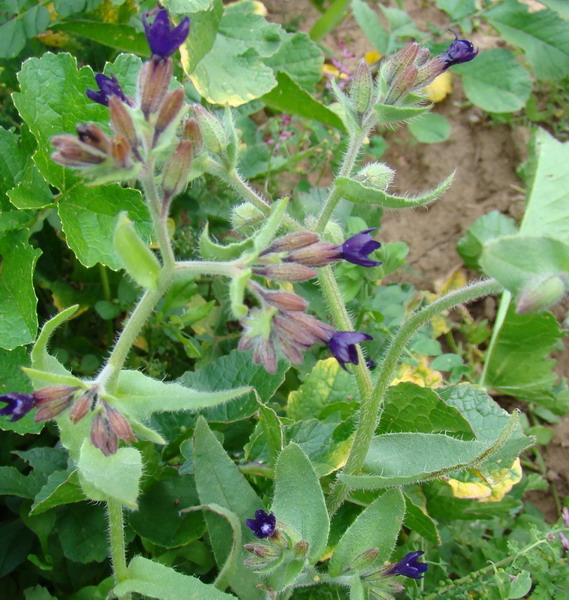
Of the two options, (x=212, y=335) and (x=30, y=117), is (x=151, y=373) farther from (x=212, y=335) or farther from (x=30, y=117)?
(x=30, y=117)

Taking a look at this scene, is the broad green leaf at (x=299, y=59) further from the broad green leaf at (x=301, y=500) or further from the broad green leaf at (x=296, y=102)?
the broad green leaf at (x=301, y=500)

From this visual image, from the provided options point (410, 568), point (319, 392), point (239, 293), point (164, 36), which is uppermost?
point (164, 36)

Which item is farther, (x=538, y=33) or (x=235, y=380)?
(x=538, y=33)

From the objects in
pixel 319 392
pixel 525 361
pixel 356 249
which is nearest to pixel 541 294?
pixel 356 249

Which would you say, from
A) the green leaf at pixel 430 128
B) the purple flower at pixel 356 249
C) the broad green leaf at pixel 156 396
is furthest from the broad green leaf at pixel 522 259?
the green leaf at pixel 430 128

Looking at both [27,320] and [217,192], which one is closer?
[27,320]

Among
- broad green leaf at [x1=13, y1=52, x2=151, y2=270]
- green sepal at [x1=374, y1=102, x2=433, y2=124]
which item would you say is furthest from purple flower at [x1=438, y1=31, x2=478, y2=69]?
broad green leaf at [x1=13, y1=52, x2=151, y2=270]

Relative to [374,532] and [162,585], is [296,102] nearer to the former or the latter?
[374,532]

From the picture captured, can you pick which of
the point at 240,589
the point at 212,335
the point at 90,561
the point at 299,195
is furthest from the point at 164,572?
the point at 299,195
